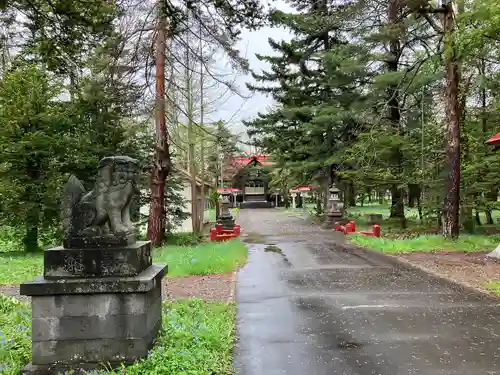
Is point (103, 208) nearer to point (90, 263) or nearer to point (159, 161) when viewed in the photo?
point (90, 263)

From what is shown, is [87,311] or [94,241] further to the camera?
[94,241]

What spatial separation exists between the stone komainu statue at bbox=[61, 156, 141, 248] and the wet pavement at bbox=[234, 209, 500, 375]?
1996 millimetres

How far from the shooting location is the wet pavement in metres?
4.57

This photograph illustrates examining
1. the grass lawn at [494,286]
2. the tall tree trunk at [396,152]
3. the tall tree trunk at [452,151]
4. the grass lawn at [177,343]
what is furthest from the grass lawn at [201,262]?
the tall tree trunk at [396,152]

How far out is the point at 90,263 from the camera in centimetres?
439

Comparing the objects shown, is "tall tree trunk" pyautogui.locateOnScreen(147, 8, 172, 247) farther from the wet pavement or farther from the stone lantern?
the stone lantern

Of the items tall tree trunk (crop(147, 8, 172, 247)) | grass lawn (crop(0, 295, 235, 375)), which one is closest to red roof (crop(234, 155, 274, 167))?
tall tree trunk (crop(147, 8, 172, 247))

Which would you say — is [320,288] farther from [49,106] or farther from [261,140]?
[261,140]

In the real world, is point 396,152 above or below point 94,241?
above

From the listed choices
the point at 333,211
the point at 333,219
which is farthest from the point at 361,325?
the point at 333,211

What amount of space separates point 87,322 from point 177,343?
1023 mm

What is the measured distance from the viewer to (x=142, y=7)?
12.7m

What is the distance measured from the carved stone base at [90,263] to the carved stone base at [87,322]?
108 millimetres

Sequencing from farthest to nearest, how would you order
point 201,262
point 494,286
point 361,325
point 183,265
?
point 201,262
point 183,265
point 494,286
point 361,325
